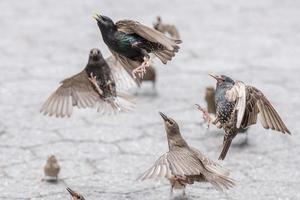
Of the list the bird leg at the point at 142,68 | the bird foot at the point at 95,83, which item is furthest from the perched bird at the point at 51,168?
the bird leg at the point at 142,68

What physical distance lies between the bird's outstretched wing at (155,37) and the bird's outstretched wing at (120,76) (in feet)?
2.81

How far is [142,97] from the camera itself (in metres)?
7.97

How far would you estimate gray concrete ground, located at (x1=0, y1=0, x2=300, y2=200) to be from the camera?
590 centimetres

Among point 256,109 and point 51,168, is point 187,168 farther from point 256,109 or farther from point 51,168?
point 51,168

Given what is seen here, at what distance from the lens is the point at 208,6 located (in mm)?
12031

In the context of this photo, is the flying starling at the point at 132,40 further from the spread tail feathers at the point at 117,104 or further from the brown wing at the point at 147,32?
the spread tail feathers at the point at 117,104

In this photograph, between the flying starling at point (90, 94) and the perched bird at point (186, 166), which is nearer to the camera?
the perched bird at point (186, 166)

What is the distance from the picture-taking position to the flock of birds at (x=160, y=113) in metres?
4.42

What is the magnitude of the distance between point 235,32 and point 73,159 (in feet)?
15.4

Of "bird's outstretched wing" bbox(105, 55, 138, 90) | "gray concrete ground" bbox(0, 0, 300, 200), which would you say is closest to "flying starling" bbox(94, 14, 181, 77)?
"bird's outstretched wing" bbox(105, 55, 138, 90)

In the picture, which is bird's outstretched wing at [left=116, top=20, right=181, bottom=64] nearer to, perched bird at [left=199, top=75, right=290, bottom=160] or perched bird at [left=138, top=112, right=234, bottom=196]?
perched bird at [left=199, top=75, right=290, bottom=160]

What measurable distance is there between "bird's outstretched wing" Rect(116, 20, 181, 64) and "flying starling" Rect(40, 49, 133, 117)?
1.72 feet

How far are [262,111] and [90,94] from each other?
120 cm

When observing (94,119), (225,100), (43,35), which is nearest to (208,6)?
(43,35)
